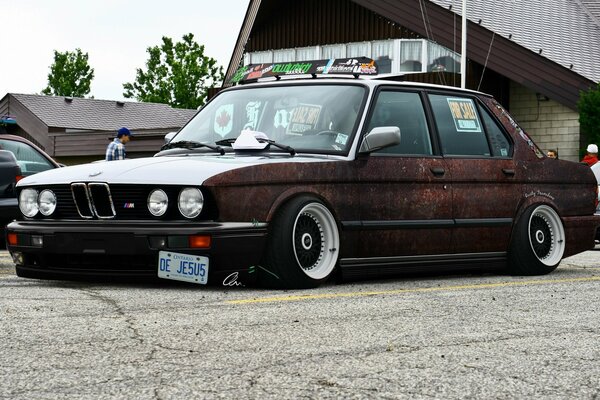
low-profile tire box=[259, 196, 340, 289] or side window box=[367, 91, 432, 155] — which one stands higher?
side window box=[367, 91, 432, 155]

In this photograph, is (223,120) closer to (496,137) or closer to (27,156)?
(496,137)

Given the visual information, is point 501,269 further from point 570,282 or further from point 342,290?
point 342,290

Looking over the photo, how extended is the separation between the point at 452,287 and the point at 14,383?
435 centimetres

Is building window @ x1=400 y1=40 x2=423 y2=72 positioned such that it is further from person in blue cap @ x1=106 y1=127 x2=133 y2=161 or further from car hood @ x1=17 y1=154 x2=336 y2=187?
car hood @ x1=17 y1=154 x2=336 y2=187

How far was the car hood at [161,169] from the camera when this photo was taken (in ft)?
24.3

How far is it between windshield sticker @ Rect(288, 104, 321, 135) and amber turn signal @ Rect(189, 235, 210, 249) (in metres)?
1.42

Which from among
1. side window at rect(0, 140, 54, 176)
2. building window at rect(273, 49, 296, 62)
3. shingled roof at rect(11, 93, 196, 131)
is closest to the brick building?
building window at rect(273, 49, 296, 62)

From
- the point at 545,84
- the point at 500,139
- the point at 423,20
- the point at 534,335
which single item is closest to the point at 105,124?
the point at 423,20

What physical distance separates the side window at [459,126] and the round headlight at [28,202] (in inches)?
119

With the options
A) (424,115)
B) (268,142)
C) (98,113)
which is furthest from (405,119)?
(98,113)

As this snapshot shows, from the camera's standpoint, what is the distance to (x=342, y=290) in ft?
25.4

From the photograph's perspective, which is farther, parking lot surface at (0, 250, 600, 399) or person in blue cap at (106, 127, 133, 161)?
person in blue cap at (106, 127, 133, 161)

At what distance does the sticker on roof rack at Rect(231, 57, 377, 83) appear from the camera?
120 ft

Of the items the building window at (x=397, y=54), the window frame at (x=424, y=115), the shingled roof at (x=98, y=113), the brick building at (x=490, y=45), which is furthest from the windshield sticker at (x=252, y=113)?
the shingled roof at (x=98, y=113)
